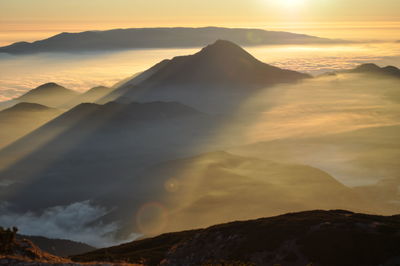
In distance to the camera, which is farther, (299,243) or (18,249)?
(299,243)

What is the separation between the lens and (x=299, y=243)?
6097cm

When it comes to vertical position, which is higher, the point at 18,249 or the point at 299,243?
the point at 18,249

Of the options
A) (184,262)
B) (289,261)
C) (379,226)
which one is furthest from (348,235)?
(184,262)

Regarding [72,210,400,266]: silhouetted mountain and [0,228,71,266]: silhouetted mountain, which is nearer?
[0,228,71,266]: silhouetted mountain

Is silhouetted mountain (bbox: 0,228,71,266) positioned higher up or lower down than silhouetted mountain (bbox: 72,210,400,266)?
higher up

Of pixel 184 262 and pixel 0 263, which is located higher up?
pixel 0 263

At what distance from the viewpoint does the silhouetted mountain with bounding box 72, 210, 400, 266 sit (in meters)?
56.4

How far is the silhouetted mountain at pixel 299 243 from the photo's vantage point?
56.4m

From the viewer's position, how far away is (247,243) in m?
64.5

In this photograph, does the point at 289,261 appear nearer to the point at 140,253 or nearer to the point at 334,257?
the point at 334,257

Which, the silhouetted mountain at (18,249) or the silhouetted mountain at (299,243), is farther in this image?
the silhouetted mountain at (299,243)

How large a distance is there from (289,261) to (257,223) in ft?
52.2

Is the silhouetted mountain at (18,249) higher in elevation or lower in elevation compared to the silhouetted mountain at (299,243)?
higher

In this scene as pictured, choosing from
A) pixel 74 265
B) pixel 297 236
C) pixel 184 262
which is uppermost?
pixel 74 265
